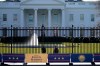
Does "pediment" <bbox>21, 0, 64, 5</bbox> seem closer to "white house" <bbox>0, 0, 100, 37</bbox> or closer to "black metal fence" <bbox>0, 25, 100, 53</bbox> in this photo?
"white house" <bbox>0, 0, 100, 37</bbox>

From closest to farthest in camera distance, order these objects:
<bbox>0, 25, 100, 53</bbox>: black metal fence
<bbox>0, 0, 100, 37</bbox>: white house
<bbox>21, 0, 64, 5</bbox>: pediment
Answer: <bbox>0, 25, 100, 53</bbox>: black metal fence → <bbox>21, 0, 64, 5</bbox>: pediment → <bbox>0, 0, 100, 37</bbox>: white house

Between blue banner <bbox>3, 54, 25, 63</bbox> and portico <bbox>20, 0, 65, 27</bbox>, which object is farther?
portico <bbox>20, 0, 65, 27</bbox>

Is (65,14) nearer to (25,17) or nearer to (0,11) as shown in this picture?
(25,17)

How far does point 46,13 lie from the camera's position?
249 feet

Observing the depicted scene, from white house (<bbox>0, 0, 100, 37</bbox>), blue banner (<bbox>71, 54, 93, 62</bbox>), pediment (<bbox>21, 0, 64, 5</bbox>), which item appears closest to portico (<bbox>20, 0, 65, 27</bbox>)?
white house (<bbox>0, 0, 100, 37</bbox>)

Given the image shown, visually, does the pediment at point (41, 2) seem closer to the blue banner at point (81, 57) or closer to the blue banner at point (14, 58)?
the blue banner at point (81, 57)

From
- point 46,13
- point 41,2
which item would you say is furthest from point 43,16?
point 41,2

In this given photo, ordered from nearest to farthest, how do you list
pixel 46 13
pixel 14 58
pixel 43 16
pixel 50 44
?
pixel 14 58 → pixel 50 44 → pixel 46 13 → pixel 43 16

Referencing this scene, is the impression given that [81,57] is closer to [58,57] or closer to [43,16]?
[58,57]

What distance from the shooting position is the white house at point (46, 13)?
73.7 meters

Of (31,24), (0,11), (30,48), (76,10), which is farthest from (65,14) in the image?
(30,48)

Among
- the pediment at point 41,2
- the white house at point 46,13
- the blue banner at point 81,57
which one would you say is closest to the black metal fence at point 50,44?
the blue banner at point 81,57

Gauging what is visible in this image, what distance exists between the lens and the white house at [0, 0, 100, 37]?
73688 mm

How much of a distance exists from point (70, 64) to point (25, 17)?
189ft
